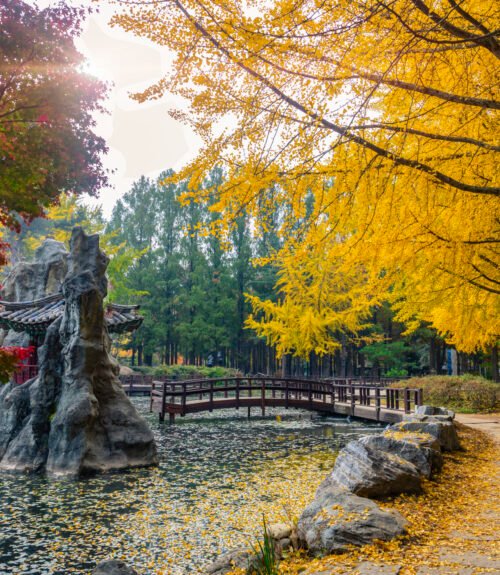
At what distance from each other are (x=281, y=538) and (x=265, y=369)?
43.2 m

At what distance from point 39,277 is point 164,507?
1425 cm

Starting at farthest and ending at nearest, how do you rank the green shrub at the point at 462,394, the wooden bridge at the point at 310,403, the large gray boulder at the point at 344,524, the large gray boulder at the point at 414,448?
the wooden bridge at the point at 310,403 → the green shrub at the point at 462,394 → the large gray boulder at the point at 414,448 → the large gray boulder at the point at 344,524

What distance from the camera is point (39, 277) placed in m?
20.0

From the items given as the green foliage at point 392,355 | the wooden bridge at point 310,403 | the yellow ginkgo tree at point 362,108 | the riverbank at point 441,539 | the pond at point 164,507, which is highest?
the yellow ginkgo tree at point 362,108

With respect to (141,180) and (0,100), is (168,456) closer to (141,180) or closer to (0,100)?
(0,100)

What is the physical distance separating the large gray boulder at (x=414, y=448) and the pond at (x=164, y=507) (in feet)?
5.32

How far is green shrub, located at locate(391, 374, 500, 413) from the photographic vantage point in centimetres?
1709

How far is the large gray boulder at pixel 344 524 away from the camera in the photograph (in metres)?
4.55

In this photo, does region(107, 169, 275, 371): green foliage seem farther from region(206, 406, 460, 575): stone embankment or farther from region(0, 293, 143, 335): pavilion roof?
region(206, 406, 460, 575): stone embankment

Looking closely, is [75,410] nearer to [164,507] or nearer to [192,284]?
[164,507]

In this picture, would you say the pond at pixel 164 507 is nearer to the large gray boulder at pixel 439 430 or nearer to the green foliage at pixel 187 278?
the large gray boulder at pixel 439 430

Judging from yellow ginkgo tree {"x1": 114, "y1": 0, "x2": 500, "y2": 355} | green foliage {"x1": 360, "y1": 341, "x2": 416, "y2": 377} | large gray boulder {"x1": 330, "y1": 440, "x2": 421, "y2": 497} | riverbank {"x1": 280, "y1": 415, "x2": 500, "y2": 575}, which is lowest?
riverbank {"x1": 280, "y1": 415, "x2": 500, "y2": 575}

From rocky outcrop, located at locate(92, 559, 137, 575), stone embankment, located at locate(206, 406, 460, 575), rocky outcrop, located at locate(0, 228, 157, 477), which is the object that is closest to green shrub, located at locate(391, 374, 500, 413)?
stone embankment, located at locate(206, 406, 460, 575)

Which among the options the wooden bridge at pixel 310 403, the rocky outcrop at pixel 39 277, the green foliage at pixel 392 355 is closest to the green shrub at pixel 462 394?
the wooden bridge at pixel 310 403
